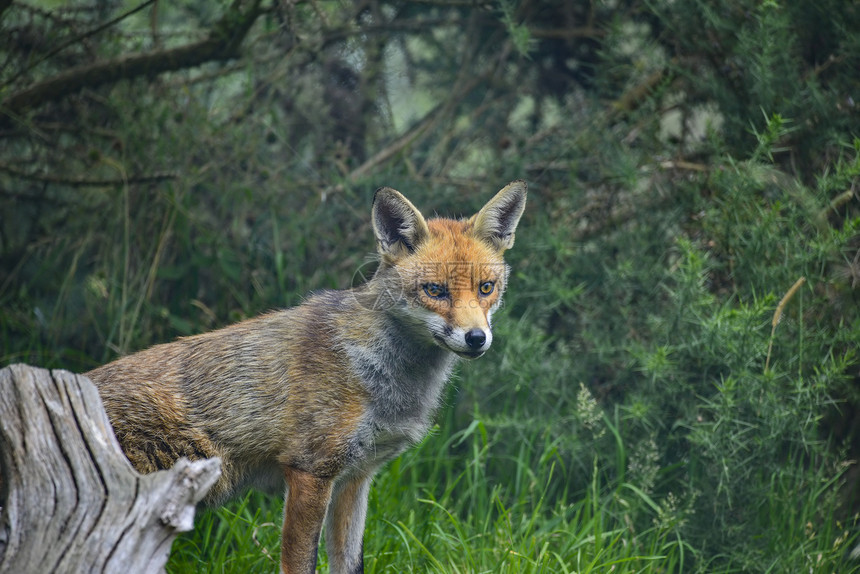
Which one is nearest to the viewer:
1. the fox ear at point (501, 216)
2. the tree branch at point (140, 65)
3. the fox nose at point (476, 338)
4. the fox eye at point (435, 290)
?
the fox nose at point (476, 338)

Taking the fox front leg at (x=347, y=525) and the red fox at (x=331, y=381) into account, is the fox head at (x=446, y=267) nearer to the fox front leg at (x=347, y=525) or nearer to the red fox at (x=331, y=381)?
the red fox at (x=331, y=381)

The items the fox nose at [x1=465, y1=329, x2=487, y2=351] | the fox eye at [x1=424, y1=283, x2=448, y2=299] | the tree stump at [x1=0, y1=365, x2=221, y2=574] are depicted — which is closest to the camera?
the tree stump at [x1=0, y1=365, x2=221, y2=574]

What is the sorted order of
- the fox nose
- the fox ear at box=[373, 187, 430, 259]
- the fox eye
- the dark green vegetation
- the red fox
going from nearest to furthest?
the fox nose < the red fox < the fox eye < the fox ear at box=[373, 187, 430, 259] < the dark green vegetation

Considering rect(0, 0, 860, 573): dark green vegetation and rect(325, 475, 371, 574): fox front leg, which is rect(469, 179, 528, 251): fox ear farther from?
rect(325, 475, 371, 574): fox front leg

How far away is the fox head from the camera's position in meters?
3.80

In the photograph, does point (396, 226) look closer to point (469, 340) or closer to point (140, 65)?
point (469, 340)

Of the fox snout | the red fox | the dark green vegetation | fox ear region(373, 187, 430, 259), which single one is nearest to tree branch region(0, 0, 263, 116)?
the dark green vegetation

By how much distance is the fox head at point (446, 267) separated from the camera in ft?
12.5

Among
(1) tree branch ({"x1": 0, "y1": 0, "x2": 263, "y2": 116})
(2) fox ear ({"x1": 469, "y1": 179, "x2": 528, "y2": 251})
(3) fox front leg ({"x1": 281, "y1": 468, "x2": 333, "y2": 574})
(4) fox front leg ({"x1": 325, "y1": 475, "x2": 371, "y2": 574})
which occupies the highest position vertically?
(1) tree branch ({"x1": 0, "y1": 0, "x2": 263, "y2": 116})

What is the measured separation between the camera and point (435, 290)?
3930 mm

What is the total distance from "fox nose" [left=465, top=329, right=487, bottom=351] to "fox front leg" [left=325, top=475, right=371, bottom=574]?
101 cm

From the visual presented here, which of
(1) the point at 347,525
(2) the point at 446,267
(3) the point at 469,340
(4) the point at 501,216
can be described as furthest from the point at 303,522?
(4) the point at 501,216

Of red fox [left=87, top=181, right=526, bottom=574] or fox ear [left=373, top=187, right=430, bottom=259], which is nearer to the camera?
red fox [left=87, top=181, right=526, bottom=574]

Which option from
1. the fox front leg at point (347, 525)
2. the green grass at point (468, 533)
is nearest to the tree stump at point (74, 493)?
the fox front leg at point (347, 525)
